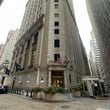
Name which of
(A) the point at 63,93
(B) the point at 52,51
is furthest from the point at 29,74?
(A) the point at 63,93

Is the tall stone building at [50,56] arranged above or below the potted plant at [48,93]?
above

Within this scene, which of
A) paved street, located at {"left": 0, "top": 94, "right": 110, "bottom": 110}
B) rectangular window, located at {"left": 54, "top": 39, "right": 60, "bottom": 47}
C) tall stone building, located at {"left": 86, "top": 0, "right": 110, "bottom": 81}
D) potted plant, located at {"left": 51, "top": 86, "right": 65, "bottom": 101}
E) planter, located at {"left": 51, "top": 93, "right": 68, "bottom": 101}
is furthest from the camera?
tall stone building, located at {"left": 86, "top": 0, "right": 110, "bottom": 81}

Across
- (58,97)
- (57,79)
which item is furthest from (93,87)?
(58,97)

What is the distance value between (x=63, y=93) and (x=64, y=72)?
27.8 ft

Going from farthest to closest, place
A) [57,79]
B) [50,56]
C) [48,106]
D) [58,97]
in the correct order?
1. [50,56]
2. [57,79]
3. [58,97]
4. [48,106]

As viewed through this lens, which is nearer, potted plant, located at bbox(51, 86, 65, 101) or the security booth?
potted plant, located at bbox(51, 86, 65, 101)

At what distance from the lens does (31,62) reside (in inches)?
1169

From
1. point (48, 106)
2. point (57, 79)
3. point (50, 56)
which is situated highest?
point (50, 56)

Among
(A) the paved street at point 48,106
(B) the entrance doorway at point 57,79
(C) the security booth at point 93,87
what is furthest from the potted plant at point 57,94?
(C) the security booth at point 93,87

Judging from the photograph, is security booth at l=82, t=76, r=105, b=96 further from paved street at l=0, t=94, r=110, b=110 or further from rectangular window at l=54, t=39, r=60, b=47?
rectangular window at l=54, t=39, r=60, b=47

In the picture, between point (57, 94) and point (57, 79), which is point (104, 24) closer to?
point (57, 79)

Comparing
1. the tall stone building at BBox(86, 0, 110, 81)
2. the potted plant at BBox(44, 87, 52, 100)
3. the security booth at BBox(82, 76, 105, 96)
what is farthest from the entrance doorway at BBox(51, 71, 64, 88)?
the tall stone building at BBox(86, 0, 110, 81)

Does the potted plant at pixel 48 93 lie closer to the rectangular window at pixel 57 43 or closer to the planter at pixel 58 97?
the planter at pixel 58 97

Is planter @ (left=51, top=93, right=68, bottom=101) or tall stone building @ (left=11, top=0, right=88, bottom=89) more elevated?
tall stone building @ (left=11, top=0, right=88, bottom=89)
